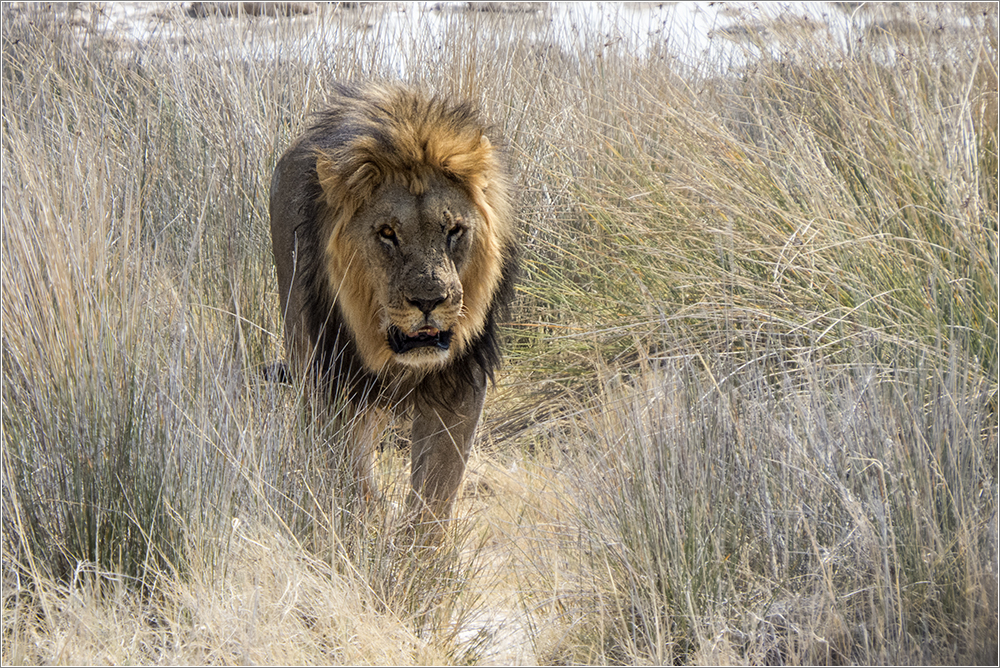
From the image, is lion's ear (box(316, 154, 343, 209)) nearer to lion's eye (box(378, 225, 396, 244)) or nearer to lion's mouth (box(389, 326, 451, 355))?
lion's eye (box(378, 225, 396, 244))

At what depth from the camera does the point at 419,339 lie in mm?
3311

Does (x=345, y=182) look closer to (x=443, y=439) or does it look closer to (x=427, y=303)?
(x=427, y=303)

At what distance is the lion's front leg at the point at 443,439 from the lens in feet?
11.7

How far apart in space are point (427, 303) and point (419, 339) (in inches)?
7.1

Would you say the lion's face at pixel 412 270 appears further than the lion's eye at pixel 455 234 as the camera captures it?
No

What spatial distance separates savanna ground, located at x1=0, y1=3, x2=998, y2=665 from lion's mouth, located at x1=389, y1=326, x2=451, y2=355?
0.36 meters

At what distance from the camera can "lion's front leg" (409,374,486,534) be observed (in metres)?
3.56

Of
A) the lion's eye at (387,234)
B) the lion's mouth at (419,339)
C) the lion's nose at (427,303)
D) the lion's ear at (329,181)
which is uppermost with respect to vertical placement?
the lion's ear at (329,181)

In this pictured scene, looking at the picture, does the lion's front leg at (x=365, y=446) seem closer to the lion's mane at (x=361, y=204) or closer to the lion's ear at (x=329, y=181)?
the lion's mane at (x=361, y=204)

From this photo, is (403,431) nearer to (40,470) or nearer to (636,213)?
(636,213)

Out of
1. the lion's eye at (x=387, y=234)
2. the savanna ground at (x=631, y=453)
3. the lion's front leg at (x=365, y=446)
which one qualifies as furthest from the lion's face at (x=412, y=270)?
the savanna ground at (x=631, y=453)

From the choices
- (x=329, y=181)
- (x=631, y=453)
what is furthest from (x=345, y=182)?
(x=631, y=453)

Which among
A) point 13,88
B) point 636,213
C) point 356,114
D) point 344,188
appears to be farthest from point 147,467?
point 13,88

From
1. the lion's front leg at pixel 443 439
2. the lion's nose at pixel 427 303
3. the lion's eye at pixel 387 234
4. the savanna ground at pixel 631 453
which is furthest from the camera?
the lion's front leg at pixel 443 439
